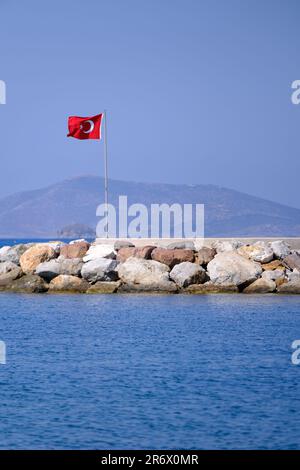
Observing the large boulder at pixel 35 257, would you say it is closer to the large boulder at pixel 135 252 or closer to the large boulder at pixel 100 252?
the large boulder at pixel 100 252

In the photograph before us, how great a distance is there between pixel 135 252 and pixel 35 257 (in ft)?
14.4

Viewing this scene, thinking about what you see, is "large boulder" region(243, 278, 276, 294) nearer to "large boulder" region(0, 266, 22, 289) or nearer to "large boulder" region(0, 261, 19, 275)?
"large boulder" region(0, 266, 22, 289)

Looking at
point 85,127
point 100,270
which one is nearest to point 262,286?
point 100,270

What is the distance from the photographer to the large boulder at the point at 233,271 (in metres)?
36.0

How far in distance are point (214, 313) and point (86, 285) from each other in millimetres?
8110

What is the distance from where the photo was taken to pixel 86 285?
38.1 m

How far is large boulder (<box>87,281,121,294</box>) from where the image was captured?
37.5 metres

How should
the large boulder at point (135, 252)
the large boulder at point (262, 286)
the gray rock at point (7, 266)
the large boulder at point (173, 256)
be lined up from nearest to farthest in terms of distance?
the large boulder at point (262, 286) → the large boulder at point (173, 256) → the large boulder at point (135, 252) → the gray rock at point (7, 266)

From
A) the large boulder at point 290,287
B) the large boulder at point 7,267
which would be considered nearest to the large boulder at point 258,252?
the large boulder at point 290,287

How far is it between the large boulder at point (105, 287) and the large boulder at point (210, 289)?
9.28 feet

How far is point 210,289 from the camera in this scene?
3641 centimetres

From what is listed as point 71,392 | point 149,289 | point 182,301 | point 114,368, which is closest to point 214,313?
point 182,301

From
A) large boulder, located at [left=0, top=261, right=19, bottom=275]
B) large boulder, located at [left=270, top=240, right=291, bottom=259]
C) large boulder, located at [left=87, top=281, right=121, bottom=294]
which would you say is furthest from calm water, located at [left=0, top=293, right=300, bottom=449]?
large boulder, located at [left=0, top=261, right=19, bottom=275]

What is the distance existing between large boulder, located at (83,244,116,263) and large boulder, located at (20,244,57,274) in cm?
170
